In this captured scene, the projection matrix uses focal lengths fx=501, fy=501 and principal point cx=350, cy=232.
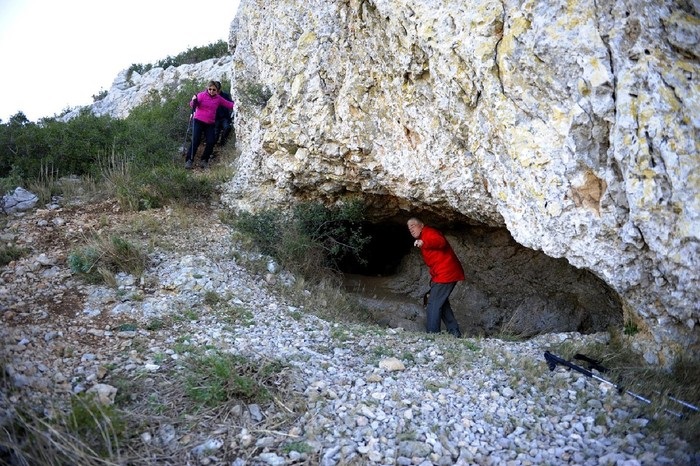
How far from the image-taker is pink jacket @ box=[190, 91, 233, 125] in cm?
1015

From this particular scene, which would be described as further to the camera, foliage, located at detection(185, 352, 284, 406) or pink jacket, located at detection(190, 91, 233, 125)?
pink jacket, located at detection(190, 91, 233, 125)

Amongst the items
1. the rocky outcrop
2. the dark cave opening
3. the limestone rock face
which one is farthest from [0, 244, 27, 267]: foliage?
the rocky outcrop

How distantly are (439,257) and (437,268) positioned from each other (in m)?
0.17

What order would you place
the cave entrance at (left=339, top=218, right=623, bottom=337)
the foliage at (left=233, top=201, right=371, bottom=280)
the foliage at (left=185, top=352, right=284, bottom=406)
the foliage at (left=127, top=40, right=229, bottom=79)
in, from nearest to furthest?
the foliage at (left=185, top=352, right=284, bottom=406), the foliage at (left=233, top=201, right=371, bottom=280), the cave entrance at (left=339, top=218, right=623, bottom=337), the foliage at (left=127, top=40, right=229, bottom=79)

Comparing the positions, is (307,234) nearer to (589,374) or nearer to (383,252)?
(383,252)

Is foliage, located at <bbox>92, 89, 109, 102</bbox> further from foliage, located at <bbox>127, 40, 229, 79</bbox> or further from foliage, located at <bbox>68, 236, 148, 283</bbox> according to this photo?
foliage, located at <bbox>68, 236, 148, 283</bbox>

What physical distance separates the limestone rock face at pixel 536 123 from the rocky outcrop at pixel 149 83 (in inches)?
336

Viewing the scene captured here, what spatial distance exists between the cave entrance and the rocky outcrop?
346 inches

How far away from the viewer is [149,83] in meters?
17.4

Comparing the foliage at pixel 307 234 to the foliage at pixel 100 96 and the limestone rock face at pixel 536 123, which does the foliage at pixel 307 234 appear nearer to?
the limestone rock face at pixel 536 123

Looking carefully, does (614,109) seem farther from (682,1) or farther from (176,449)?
(176,449)

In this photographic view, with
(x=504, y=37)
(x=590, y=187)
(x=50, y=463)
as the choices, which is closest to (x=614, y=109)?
(x=590, y=187)

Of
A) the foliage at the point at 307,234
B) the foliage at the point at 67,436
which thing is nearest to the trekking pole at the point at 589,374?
the foliage at the point at 307,234

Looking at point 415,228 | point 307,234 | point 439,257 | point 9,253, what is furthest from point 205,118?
point 439,257
